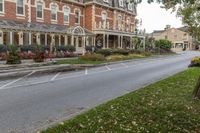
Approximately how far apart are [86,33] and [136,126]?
34070 millimetres

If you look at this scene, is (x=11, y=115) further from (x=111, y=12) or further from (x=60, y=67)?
(x=111, y=12)

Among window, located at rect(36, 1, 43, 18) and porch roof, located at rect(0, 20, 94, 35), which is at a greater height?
window, located at rect(36, 1, 43, 18)

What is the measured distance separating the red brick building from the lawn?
65.3ft

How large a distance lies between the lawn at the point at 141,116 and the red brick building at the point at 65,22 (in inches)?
784

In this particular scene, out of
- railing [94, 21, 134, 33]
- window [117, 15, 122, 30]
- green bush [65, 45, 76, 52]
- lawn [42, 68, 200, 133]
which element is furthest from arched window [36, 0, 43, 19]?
Answer: lawn [42, 68, 200, 133]

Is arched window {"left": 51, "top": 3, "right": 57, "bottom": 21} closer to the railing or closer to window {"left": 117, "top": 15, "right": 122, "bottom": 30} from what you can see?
the railing

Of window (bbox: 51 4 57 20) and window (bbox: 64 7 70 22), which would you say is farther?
window (bbox: 64 7 70 22)

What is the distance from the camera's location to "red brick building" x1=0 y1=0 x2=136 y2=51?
30.3 metres

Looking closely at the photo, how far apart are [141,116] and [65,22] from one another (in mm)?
33581

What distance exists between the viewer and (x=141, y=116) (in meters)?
7.16

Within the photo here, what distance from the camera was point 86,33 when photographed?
39.7 meters

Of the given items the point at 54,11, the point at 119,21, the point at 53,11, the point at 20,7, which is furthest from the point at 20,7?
the point at 119,21

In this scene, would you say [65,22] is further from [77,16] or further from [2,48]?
[2,48]

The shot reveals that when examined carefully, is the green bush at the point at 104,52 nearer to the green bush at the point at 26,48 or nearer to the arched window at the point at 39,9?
the green bush at the point at 26,48
